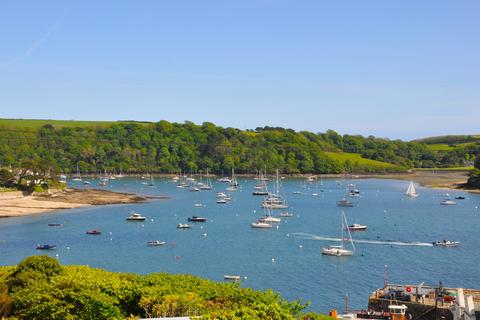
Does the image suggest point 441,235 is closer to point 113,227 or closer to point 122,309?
point 113,227

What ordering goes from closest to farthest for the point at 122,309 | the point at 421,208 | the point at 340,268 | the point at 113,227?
1. the point at 122,309
2. the point at 340,268
3. the point at 113,227
4. the point at 421,208

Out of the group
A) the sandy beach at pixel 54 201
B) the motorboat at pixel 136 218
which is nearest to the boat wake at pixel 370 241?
the motorboat at pixel 136 218

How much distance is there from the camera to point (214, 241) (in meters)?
83.4

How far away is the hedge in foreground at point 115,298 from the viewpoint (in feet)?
90.8

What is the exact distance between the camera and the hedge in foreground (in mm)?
27688

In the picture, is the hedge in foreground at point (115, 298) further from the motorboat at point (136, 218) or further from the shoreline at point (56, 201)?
the shoreline at point (56, 201)

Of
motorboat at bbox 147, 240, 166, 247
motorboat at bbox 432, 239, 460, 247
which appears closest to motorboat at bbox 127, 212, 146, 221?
motorboat at bbox 147, 240, 166, 247

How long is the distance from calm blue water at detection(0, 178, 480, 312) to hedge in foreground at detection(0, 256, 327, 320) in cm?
1945

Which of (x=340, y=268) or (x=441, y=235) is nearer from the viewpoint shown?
(x=340, y=268)

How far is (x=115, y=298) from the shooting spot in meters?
29.8

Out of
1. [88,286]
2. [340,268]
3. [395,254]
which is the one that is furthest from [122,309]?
[395,254]

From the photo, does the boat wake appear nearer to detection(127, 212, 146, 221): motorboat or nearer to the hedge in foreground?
detection(127, 212, 146, 221): motorboat

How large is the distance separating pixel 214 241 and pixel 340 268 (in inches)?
922

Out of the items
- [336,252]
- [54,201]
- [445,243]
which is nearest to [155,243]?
[336,252]
